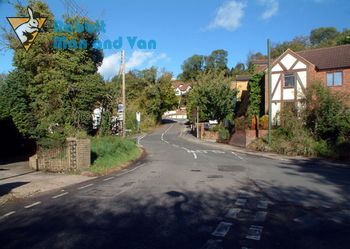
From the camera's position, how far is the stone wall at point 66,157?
17734 mm

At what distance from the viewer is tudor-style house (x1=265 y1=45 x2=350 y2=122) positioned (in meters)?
34.7

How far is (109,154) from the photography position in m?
22.8

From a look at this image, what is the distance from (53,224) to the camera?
25.8ft

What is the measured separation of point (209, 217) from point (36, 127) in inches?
779

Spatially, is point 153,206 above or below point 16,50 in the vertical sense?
below

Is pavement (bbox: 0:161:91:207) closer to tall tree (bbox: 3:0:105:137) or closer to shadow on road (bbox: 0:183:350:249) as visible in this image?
shadow on road (bbox: 0:183:350:249)

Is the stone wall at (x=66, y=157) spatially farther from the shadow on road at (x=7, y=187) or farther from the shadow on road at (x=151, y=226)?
the shadow on road at (x=151, y=226)

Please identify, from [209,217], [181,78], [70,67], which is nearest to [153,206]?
[209,217]

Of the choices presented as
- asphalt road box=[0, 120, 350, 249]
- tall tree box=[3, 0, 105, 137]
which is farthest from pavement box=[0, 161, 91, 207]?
tall tree box=[3, 0, 105, 137]

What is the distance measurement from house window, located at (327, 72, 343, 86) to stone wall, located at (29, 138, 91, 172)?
26.0 m

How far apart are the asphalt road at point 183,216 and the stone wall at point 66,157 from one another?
3740 millimetres

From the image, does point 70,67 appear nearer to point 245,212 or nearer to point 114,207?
point 114,207

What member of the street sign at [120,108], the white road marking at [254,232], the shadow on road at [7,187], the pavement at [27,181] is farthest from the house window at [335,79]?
the white road marking at [254,232]

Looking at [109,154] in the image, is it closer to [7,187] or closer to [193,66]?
[7,187]
